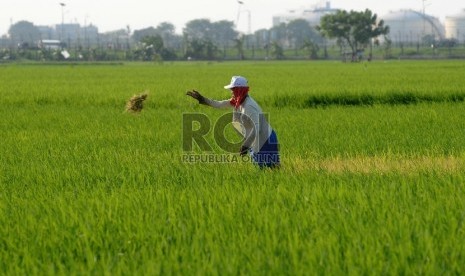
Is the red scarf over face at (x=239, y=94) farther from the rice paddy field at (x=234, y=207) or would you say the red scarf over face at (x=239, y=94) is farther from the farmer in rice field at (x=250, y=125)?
the rice paddy field at (x=234, y=207)

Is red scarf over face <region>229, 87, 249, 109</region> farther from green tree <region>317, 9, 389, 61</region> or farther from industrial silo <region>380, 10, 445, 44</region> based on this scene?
industrial silo <region>380, 10, 445, 44</region>

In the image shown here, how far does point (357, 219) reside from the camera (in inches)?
156

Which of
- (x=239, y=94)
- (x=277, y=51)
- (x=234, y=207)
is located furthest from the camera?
(x=277, y=51)

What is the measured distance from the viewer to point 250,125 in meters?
6.23

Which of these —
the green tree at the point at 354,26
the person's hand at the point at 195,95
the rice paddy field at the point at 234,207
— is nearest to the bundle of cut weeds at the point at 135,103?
the rice paddy field at the point at 234,207

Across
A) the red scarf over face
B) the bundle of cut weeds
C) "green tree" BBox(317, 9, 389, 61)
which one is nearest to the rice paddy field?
the red scarf over face

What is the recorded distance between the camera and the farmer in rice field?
243 inches

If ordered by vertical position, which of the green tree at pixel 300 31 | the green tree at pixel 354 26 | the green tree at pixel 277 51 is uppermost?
the green tree at pixel 300 31

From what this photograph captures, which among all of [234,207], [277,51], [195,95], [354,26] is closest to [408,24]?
[277,51]

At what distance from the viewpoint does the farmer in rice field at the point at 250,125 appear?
6.17 metres

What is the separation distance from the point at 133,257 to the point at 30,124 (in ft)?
27.4

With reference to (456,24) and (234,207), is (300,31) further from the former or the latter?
(234,207)

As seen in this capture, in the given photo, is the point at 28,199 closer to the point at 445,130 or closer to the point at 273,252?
the point at 273,252

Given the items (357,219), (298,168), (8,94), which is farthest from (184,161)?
(8,94)
